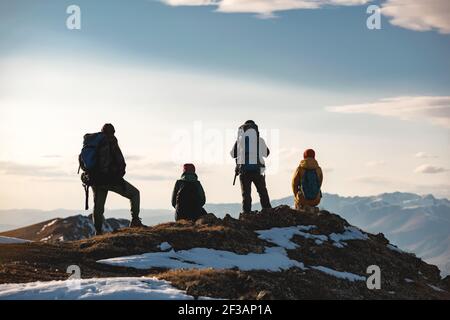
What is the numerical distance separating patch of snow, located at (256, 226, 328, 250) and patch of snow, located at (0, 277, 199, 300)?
30.0ft

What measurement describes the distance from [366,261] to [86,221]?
7396cm

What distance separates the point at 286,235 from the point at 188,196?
14.0 feet

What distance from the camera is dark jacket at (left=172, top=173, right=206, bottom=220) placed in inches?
966

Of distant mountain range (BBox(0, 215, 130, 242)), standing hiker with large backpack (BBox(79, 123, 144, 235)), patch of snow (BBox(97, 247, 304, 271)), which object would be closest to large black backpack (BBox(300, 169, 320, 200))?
patch of snow (BBox(97, 247, 304, 271))

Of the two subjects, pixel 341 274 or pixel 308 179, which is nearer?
pixel 341 274

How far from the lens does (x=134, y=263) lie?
18141mm

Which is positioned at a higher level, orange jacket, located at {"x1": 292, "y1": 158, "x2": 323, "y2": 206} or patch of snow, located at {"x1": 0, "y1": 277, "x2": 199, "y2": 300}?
orange jacket, located at {"x1": 292, "y1": 158, "x2": 323, "y2": 206}

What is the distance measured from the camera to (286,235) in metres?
23.9

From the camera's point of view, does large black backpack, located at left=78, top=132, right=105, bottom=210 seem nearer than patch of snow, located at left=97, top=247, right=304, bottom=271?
No

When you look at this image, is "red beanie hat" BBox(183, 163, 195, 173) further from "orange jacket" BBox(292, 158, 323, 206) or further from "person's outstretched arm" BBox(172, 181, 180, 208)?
"orange jacket" BBox(292, 158, 323, 206)

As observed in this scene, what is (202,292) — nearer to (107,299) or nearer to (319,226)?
(107,299)

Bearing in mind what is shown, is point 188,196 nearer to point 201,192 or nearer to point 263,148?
point 201,192

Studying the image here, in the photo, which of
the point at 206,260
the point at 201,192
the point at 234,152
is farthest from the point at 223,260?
the point at 234,152
